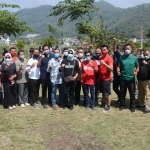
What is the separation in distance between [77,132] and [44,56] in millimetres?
2394

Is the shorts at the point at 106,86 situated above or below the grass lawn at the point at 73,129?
above

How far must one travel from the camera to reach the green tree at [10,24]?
8987 mm

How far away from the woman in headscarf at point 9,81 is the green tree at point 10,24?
3.11 m

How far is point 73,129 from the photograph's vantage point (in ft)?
17.9

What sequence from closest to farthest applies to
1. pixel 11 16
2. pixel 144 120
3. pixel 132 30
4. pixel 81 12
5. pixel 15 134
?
pixel 15 134 < pixel 144 120 < pixel 11 16 < pixel 81 12 < pixel 132 30

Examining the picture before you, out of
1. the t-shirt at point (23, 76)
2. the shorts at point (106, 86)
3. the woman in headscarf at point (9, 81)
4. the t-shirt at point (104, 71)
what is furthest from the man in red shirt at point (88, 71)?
the woman in headscarf at point (9, 81)

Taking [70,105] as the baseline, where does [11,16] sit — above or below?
above

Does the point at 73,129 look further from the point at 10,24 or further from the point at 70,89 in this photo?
Answer: the point at 10,24

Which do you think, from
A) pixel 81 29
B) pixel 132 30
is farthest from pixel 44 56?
pixel 132 30

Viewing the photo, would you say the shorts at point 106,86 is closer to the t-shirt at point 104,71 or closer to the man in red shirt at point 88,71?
the t-shirt at point 104,71

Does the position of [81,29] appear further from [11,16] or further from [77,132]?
[77,132]

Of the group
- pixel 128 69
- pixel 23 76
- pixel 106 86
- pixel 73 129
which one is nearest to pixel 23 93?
pixel 23 76

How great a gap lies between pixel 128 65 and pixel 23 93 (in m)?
3.05

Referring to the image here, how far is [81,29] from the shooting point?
16.2m
